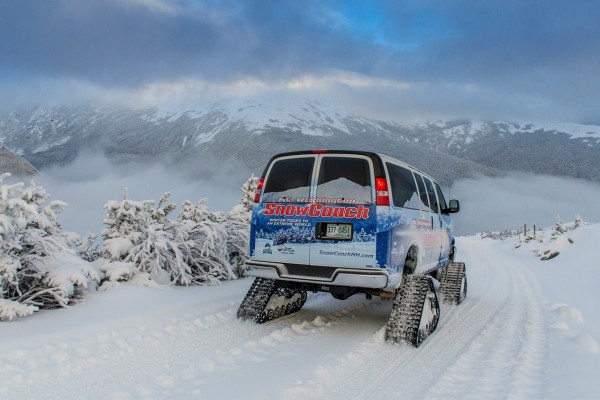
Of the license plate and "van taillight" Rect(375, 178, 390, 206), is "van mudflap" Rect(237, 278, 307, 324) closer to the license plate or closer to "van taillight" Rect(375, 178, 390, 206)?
the license plate

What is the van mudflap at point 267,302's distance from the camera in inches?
246

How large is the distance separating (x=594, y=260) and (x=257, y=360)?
15.0 metres

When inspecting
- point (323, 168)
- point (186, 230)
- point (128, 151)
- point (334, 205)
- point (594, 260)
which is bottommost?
point (594, 260)

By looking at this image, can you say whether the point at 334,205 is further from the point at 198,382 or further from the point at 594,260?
the point at 594,260

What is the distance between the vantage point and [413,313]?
5602 mm

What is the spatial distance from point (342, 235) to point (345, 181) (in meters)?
0.74

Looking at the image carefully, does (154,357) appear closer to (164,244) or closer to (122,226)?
(164,244)

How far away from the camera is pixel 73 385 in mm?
3846

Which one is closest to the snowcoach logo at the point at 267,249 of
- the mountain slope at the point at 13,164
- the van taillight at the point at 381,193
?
the van taillight at the point at 381,193

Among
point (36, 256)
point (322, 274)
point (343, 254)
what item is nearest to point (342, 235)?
point (343, 254)

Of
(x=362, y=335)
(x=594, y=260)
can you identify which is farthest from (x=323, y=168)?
(x=594, y=260)

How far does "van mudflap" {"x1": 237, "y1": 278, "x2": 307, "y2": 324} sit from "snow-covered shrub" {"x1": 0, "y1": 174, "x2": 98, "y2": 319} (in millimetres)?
2348

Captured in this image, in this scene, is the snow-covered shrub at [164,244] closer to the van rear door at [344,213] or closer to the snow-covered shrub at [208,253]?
the snow-covered shrub at [208,253]

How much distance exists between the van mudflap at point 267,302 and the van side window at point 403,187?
6.61ft
